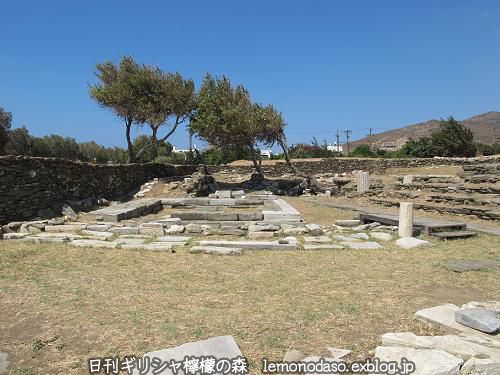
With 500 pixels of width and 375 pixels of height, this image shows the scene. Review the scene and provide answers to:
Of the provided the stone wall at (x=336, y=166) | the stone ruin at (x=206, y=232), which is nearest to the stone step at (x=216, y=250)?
the stone ruin at (x=206, y=232)

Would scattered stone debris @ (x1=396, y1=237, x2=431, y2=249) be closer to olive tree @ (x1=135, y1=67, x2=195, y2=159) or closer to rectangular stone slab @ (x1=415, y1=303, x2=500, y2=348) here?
rectangular stone slab @ (x1=415, y1=303, x2=500, y2=348)

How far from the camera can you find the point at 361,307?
14.9ft

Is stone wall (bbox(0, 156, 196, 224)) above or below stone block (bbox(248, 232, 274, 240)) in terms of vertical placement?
above

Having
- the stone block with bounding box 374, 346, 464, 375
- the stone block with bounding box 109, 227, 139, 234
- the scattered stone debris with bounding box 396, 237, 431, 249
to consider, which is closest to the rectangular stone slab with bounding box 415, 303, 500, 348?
the stone block with bounding box 374, 346, 464, 375

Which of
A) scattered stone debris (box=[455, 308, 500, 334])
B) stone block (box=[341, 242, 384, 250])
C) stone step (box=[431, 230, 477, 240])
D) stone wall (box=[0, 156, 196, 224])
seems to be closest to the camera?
scattered stone debris (box=[455, 308, 500, 334])

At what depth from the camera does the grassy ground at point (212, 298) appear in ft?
12.0

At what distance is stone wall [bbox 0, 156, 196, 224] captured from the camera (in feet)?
35.0

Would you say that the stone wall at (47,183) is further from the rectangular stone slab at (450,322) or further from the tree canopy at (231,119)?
the rectangular stone slab at (450,322)

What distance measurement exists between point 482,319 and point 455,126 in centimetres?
3644

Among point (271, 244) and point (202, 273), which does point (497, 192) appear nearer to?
point (271, 244)

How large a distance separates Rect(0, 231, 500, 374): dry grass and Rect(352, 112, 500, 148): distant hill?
71368mm

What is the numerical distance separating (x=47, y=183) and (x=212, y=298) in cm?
943

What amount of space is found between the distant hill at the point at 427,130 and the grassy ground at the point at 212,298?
234 ft

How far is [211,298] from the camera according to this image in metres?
4.85
